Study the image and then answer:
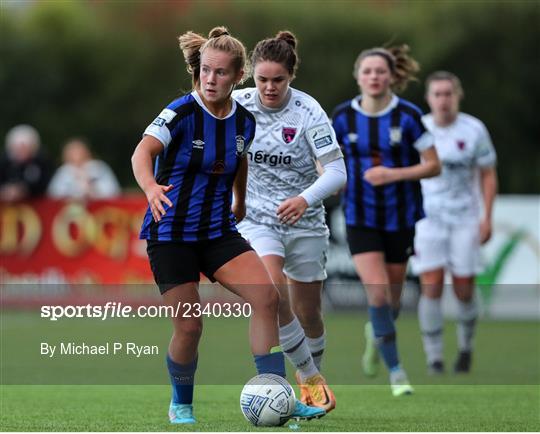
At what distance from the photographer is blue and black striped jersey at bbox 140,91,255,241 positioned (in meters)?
7.34

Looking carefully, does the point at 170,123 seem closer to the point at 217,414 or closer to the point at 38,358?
the point at 217,414

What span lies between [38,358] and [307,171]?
4227 mm

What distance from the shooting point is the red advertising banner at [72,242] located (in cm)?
1808

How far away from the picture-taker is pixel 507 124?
140 ft

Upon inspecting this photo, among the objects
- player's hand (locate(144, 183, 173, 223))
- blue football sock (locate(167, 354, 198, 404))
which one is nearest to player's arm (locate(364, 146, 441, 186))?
blue football sock (locate(167, 354, 198, 404))

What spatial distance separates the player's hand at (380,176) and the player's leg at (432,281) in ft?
6.46

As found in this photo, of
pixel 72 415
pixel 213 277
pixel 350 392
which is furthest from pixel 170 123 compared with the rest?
pixel 350 392

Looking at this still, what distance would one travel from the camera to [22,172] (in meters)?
18.2

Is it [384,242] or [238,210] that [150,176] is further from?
[384,242]

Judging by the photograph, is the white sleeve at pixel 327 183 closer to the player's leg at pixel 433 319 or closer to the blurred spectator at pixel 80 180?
the player's leg at pixel 433 319

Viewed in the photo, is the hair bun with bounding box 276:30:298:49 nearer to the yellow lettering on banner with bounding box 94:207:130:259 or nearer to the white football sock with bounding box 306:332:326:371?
the white football sock with bounding box 306:332:326:371

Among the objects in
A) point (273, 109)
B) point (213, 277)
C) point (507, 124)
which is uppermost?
point (273, 109)

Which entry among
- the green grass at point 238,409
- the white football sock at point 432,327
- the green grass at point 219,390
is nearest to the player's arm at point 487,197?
the white football sock at point 432,327

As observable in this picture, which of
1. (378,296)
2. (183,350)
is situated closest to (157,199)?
(183,350)
